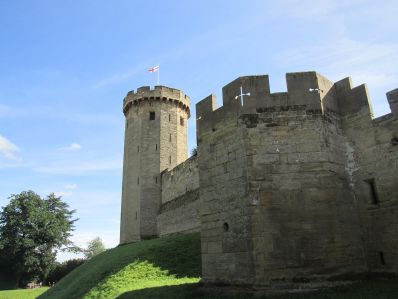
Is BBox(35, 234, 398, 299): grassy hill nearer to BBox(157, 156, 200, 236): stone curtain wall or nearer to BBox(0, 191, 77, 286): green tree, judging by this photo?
BBox(157, 156, 200, 236): stone curtain wall

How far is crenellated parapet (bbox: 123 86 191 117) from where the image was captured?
33.5m

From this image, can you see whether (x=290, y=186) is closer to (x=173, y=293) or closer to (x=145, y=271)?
(x=173, y=293)

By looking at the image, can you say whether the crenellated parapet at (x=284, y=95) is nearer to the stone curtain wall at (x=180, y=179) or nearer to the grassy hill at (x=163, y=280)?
the grassy hill at (x=163, y=280)

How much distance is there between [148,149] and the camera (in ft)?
105

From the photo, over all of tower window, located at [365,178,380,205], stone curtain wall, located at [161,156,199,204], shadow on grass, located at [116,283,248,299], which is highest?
stone curtain wall, located at [161,156,199,204]

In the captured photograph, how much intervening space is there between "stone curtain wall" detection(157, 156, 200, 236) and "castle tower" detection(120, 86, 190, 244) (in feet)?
3.90

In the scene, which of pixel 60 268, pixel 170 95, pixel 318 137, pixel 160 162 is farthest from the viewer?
pixel 60 268

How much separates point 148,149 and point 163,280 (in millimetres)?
19368

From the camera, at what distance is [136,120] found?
1318 inches

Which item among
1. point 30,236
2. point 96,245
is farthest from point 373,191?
point 96,245

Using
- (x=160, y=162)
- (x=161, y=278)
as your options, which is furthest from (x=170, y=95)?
(x=161, y=278)

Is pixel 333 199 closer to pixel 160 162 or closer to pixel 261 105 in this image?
pixel 261 105

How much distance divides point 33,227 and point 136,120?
19.5m

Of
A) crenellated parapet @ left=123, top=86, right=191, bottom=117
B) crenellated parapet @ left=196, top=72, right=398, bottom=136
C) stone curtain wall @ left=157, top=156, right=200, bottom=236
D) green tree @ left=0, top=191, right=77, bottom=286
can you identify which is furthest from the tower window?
green tree @ left=0, top=191, right=77, bottom=286
